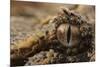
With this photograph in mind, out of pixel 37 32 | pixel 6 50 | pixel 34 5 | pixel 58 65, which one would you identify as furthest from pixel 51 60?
pixel 34 5

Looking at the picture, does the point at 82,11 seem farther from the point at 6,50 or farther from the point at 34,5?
the point at 6,50

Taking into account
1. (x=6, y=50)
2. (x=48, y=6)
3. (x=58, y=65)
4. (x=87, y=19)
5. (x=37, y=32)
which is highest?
(x=48, y=6)

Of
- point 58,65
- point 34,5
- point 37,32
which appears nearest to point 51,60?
point 58,65

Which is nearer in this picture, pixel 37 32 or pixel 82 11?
pixel 37 32

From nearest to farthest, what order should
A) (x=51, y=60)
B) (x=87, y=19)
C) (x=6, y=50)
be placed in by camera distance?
1. (x=6, y=50)
2. (x=51, y=60)
3. (x=87, y=19)

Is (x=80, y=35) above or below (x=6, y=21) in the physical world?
below

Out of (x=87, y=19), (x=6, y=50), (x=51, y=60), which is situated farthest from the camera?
(x=87, y=19)

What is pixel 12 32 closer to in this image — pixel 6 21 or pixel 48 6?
pixel 6 21
